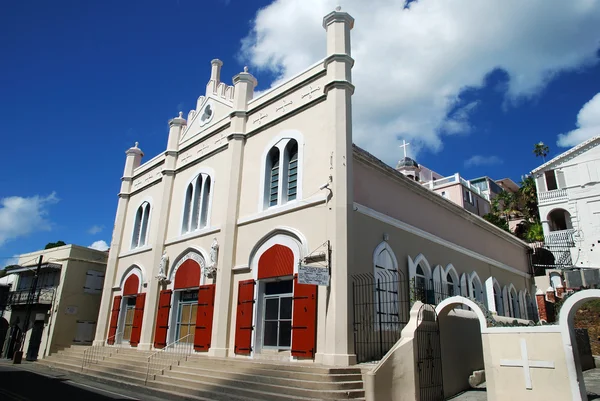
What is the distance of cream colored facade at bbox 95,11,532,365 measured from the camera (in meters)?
11.5

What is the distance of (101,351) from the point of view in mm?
17453

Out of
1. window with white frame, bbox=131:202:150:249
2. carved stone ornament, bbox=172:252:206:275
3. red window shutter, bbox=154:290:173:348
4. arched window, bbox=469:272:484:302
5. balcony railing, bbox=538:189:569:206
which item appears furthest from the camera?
balcony railing, bbox=538:189:569:206

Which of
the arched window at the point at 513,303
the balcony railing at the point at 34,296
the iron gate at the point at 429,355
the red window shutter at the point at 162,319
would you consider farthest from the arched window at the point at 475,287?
the balcony railing at the point at 34,296

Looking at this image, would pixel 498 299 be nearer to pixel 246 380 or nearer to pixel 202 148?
pixel 246 380

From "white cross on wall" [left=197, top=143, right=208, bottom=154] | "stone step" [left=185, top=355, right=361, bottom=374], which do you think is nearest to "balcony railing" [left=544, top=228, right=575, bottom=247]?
"white cross on wall" [left=197, top=143, right=208, bottom=154]

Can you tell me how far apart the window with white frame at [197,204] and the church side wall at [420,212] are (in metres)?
6.61

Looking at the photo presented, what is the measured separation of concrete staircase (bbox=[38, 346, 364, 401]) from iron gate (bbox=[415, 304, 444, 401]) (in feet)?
4.64

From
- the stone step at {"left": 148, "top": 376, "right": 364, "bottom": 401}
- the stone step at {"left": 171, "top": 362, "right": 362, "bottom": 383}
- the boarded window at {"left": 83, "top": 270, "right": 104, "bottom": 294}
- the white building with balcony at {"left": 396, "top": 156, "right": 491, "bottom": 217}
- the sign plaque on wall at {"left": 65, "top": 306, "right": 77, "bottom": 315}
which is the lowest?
the stone step at {"left": 148, "top": 376, "right": 364, "bottom": 401}

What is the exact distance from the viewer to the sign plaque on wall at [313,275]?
33.2 ft

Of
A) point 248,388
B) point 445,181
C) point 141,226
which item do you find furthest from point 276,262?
point 445,181

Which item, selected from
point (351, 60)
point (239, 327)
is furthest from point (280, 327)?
point (351, 60)

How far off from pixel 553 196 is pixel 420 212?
21179 mm

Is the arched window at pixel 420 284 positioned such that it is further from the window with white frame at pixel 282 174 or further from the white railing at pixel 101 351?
the white railing at pixel 101 351

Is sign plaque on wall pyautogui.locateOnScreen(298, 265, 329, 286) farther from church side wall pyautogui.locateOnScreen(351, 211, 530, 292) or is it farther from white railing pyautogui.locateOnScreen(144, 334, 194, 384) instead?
white railing pyautogui.locateOnScreen(144, 334, 194, 384)
